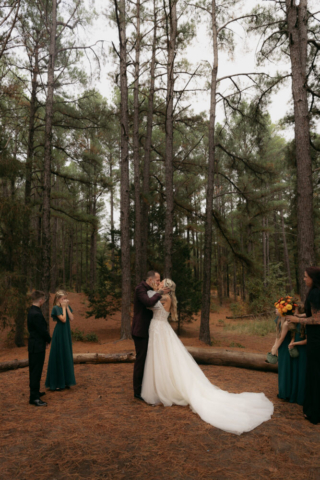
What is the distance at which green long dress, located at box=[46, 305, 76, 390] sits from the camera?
5746mm

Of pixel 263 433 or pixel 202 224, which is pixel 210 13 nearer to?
pixel 202 224

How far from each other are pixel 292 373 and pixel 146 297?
8.68ft

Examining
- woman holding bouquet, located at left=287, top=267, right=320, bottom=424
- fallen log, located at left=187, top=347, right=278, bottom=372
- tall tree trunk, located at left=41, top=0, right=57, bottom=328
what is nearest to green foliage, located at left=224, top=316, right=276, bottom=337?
fallen log, located at left=187, top=347, right=278, bottom=372

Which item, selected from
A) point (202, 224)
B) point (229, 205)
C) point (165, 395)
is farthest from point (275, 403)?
point (229, 205)

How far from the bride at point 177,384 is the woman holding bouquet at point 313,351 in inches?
22.5

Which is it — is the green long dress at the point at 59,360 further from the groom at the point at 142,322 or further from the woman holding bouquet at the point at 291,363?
the woman holding bouquet at the point at 291,363

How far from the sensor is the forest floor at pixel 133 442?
10.4 ft

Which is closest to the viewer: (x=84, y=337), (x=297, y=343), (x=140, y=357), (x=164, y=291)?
(x=297, y=343)

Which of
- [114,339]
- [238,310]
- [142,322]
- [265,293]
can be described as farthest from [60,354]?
[238,310]

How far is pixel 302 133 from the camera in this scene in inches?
297

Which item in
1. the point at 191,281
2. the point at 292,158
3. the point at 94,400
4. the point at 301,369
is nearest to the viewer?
the point at 301,369

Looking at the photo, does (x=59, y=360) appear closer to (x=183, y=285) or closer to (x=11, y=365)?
(x=11, y=365)

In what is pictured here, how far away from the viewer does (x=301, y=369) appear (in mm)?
4961

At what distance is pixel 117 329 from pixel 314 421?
14.2 meters
